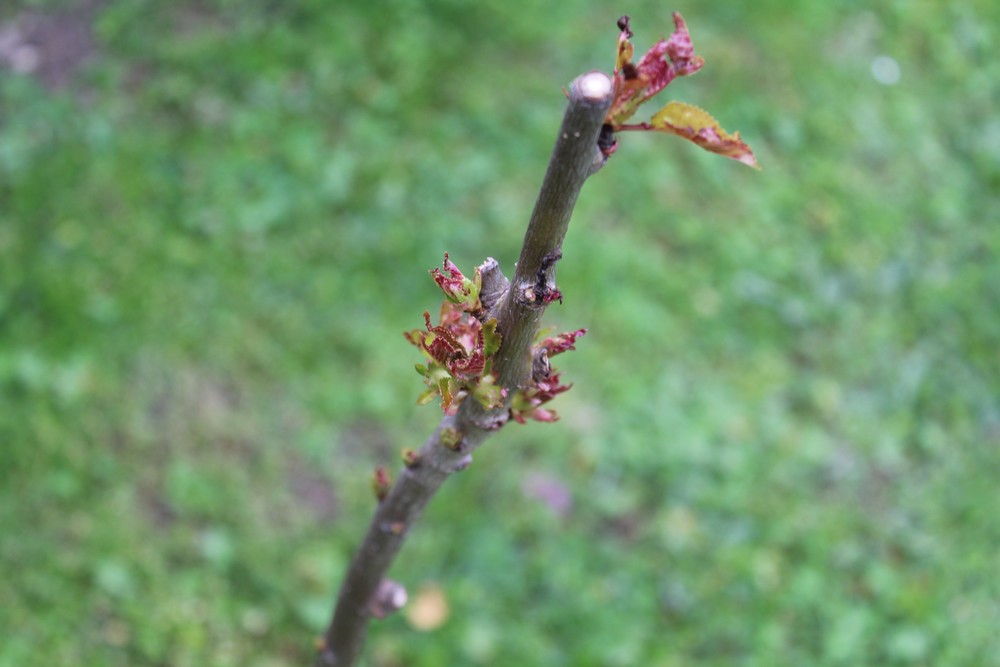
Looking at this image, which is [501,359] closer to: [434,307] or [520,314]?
[520,314]

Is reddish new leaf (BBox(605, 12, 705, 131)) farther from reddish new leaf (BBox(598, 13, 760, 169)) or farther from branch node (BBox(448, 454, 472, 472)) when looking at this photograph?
branch node (BBox(448, 454, 472, 472))

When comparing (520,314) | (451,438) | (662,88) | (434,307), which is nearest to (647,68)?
(662,88)

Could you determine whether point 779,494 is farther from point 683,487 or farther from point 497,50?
point 497,50

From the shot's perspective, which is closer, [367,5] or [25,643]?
[25,643]

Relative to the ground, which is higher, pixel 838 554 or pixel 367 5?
pixel 367 5

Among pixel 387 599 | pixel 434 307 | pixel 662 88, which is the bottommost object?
pixel 387 599

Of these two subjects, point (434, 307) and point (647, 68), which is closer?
point (647, 68)

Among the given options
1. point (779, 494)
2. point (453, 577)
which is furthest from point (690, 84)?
point (453, 577)

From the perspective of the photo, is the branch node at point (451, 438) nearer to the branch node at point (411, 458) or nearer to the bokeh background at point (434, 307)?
the branch node at point (411, 458)
